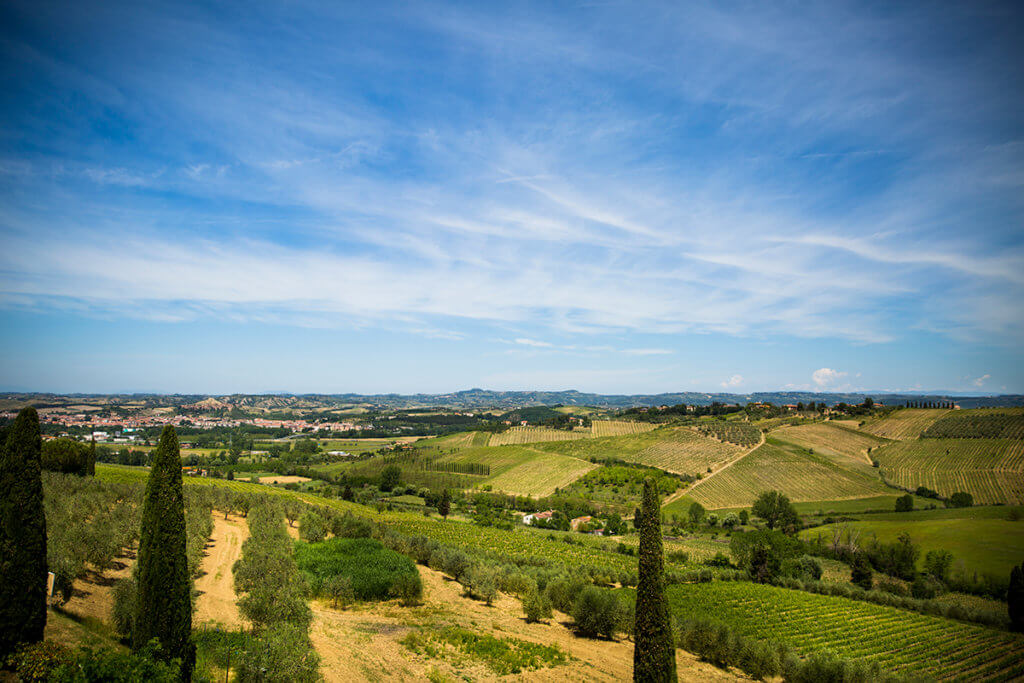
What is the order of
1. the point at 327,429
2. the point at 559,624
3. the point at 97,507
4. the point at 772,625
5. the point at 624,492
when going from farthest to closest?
the point at 327,429 < the point at 624,492 < the point at 772,625 < the point at 559,624 < the point at 97,507

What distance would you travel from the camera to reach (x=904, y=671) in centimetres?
2781

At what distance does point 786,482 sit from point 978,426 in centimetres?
4439

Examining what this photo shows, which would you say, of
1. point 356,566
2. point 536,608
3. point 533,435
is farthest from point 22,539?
point 533,435

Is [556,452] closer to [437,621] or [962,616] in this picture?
[962,616]

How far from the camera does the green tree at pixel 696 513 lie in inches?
3063

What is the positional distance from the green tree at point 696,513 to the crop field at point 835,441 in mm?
40214

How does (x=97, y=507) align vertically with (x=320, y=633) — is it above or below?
above

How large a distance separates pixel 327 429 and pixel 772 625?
18512 centimetres

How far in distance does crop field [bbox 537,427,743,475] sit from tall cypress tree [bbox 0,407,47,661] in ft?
345

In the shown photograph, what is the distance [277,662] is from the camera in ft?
44.7

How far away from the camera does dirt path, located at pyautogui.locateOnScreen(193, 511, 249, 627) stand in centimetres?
2059

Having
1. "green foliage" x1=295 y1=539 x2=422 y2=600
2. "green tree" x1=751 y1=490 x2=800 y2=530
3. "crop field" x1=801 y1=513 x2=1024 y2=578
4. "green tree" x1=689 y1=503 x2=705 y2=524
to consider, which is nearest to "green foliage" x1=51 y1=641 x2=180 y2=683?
"green foliage" x1=295 y1=539 x2=422 y2=600

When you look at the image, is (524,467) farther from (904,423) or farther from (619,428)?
(904,423)

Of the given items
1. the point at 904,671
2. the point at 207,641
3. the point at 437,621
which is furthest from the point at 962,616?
the point at 207,641
